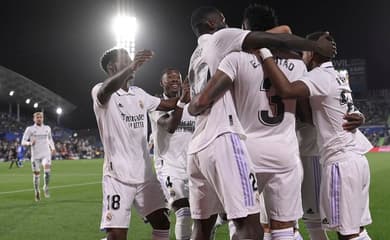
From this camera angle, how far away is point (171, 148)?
23.1 ft

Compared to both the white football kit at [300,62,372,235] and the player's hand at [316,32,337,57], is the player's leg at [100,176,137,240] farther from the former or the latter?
the player's hand at [316,32,337,57]

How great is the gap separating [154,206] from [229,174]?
1998 mm

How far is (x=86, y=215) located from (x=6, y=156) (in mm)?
38855

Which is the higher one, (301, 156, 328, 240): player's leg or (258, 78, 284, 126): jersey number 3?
(258, 78, 284, 126): jersey number 3

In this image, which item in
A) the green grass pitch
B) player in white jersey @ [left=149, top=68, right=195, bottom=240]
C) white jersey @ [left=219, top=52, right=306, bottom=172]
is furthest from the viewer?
the green grass pitch

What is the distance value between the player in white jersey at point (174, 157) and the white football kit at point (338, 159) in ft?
7.99

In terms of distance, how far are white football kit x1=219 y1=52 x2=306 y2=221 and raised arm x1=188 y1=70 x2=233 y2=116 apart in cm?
12

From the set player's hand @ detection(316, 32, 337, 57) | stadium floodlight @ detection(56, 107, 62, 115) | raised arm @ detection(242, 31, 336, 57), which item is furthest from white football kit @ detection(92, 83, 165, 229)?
stadium floodlight @ detection(56, 107, 62, 115)

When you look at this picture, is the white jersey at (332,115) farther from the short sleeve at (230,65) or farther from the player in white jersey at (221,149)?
the short sleeve at (230,65)

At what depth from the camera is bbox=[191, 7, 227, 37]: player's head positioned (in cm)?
430

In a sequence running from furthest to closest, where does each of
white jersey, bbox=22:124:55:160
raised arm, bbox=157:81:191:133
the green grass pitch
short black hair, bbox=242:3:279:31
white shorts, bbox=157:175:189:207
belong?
white jersey, bbox=22:124:55:160 → the green grass pitch → white shorts, bbox=157:175:189:207 → raised arm, bbox=157:81:191:133 → short black hair, bbox=242:3:279:31

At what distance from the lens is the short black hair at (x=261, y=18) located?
3.99 meters

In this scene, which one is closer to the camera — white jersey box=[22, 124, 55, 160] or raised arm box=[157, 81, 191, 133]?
raised arm box=[157, 81, 191, 133]

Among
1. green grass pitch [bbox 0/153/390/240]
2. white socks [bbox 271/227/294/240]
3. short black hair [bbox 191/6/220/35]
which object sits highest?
short black hair [bbox 191/6/220/35]
